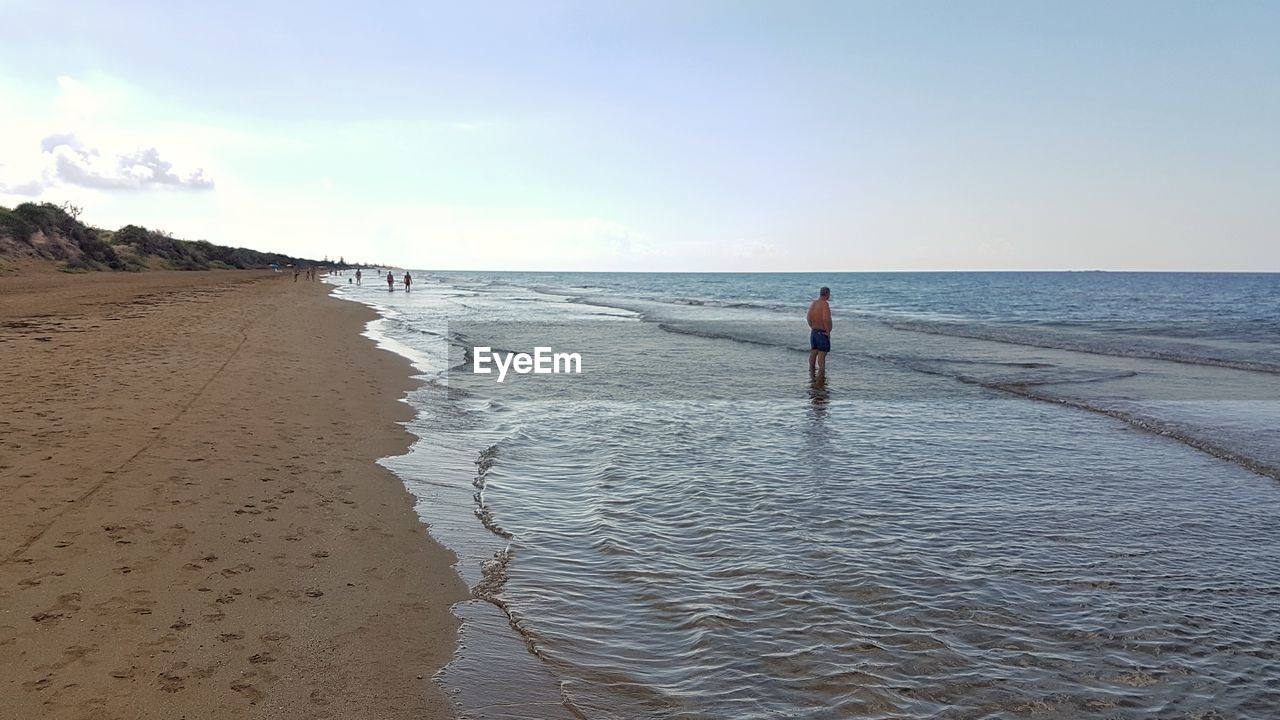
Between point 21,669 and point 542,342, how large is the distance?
23.6 metres

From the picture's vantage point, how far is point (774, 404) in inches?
587

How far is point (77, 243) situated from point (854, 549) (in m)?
67.6

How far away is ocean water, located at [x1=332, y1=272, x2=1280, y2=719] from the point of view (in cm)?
450

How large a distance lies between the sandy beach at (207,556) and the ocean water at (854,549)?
55cm

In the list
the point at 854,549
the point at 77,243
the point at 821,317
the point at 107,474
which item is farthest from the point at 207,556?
the point at 77,243

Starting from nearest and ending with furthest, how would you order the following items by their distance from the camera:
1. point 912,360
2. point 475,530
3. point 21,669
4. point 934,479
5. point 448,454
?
point 21,669
point 475,530
point 934,479
point 448,454
point 912,360

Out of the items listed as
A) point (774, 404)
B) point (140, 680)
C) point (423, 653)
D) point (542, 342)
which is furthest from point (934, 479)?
point (542, 342)

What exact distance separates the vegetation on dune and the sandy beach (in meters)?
Answer: 48.2

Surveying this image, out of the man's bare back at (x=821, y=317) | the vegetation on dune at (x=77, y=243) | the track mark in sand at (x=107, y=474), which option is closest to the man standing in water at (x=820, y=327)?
the man's bare back at (x=821, y=317)

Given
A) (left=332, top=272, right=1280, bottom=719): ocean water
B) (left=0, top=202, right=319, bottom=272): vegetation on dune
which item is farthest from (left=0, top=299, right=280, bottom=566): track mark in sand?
(left=0, top=202, right=319, bottom=272): vegetation on dune

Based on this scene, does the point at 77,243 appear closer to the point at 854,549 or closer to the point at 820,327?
the point at 820,327

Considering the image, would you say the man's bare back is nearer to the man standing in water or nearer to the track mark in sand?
the man standing in water

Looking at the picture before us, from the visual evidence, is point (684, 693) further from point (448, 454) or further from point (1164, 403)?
point (1164, 403)

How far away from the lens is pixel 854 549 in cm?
674
